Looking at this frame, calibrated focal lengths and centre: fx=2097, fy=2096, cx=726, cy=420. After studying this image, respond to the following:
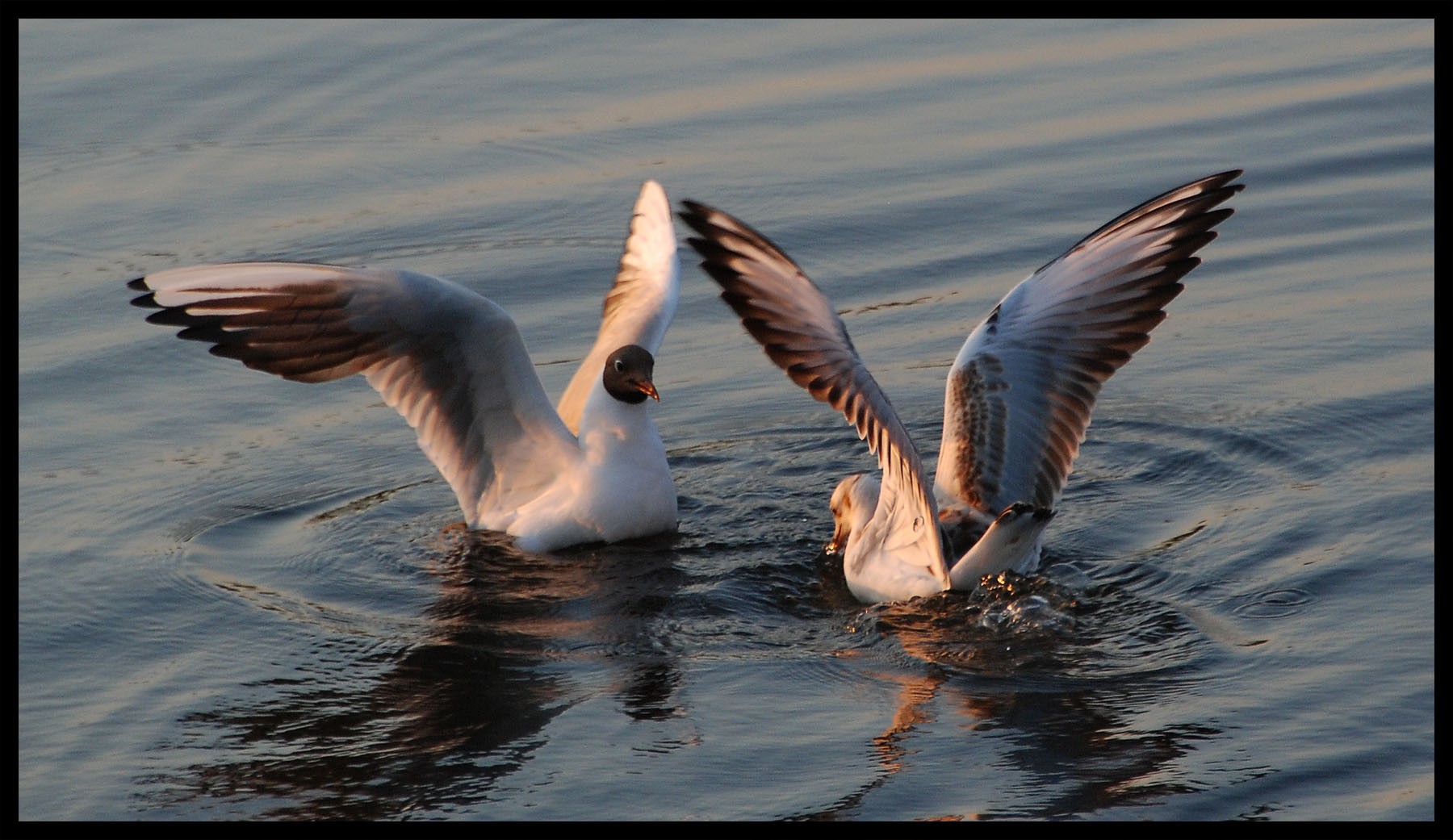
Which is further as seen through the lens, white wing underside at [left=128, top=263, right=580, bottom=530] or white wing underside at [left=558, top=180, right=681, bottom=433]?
white wing underside at [left=558, top=180, right=681, bottom=433]

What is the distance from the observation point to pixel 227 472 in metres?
8.93

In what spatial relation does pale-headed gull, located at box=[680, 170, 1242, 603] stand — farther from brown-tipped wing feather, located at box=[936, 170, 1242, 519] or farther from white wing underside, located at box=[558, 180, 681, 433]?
white wing underside, located at box=[558, 180, 681, 433]

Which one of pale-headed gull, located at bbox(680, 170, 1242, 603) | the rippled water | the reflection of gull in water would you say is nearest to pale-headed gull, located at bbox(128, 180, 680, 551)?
the rippled water

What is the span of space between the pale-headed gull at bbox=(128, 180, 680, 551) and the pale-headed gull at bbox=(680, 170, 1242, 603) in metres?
0.95

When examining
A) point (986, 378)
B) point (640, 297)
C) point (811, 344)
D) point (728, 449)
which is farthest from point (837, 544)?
point (640, 297)

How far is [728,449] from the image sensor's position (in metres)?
9.32

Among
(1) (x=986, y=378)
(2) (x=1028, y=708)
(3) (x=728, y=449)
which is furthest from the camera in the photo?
(3) (x=728, y=449)

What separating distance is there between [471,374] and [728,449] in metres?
1.32

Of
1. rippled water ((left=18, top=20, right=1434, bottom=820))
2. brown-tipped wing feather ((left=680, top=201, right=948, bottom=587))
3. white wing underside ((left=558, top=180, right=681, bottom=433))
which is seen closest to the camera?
rippled water ((left=18, top=20, right=1434, bottom=820))

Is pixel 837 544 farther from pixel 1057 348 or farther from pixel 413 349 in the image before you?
pixel 413 349

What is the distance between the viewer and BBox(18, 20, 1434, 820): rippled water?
20.5 feet

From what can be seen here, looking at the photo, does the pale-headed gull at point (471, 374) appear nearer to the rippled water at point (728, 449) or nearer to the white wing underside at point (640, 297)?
the white wing underside at point (640, 297)

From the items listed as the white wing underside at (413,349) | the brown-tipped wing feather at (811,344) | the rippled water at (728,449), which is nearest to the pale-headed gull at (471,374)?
the white wing underside at (413,349)
